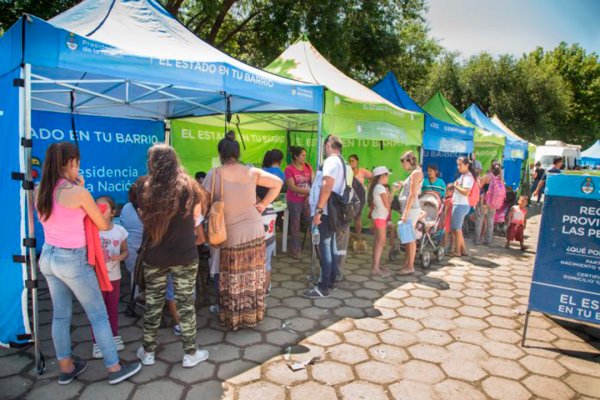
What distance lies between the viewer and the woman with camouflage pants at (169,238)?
2.74 metres

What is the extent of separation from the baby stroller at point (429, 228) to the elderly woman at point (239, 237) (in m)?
3.19

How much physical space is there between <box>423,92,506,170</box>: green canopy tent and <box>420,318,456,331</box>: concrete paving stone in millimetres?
6294

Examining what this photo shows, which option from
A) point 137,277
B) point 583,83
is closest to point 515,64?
point 583,83

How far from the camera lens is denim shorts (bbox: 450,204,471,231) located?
6754mm

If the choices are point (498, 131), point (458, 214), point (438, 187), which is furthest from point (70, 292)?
point (498, 131)

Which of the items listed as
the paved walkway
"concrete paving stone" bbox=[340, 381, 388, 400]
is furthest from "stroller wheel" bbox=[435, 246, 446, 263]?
"concrete paving stone" bbox=[340, 381, 388, 400]

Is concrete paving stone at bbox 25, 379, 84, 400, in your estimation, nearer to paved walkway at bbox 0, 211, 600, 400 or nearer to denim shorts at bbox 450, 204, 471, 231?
paved walkway at bbox 0, 211, 600, 400

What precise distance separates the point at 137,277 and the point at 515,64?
27.8 metres

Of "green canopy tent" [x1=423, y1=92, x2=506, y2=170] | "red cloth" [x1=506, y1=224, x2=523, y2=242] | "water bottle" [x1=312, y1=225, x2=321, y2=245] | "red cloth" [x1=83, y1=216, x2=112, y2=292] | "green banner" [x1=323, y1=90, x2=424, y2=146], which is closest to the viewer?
"red cloth" [x1=83, y1=216, x2=112, y2=292]

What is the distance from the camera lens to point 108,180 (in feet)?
20.6

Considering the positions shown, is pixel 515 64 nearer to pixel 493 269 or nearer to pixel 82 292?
pixel 493 269

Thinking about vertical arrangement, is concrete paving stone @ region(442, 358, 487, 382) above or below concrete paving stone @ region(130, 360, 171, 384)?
above

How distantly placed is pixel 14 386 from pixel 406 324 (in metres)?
3.40

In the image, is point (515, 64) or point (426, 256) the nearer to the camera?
point (426, 256)
